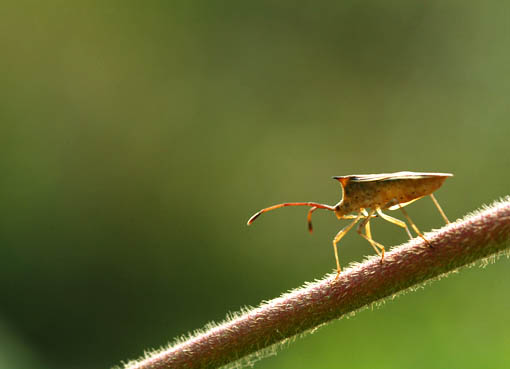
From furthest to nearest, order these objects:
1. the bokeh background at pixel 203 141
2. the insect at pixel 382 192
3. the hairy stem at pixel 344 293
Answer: the bokeh background at pixel 203 141, the insect at pixel 382 192, the hairy stem at pixel 344 293

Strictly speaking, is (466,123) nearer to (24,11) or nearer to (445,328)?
(445,328)

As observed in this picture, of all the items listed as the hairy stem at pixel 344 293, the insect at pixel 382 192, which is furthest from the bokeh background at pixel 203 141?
the hairy stem at pixel 344 293

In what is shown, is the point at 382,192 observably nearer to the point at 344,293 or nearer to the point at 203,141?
the point at 344,293

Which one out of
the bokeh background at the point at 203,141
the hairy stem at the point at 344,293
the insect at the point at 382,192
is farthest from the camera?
the bokeh background at the point at 203,141

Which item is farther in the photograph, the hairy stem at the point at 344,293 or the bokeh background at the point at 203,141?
the bokeh background at the point at 203,141

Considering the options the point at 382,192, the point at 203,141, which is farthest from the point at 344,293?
the point at 203,141

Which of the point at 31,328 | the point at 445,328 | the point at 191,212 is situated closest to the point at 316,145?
the point at 191,212

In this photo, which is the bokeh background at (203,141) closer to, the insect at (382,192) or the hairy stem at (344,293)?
the insect at (382,192)
